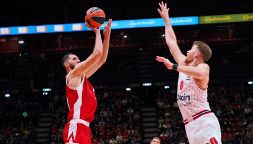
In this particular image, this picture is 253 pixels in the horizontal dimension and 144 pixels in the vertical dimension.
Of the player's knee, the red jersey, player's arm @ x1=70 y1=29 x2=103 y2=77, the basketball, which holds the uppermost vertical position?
the basketball

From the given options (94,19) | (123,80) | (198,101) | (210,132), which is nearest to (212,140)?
(210,132)

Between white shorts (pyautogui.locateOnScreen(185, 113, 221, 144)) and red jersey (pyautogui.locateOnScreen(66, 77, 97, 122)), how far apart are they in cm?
132

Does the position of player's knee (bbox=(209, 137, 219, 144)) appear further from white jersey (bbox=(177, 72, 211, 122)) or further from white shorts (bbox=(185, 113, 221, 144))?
white jersey (bbox=(177, 72, 211, 122))

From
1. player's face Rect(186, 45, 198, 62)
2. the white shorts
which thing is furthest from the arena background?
the white shorts

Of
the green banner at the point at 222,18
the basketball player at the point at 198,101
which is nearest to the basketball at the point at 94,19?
the basketball player at the point at 198,101

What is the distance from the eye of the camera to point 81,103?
16.8 ft

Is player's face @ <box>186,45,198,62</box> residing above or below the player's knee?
above

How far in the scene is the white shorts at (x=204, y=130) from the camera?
511 centimetres

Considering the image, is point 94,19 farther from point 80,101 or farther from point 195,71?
point 195,71

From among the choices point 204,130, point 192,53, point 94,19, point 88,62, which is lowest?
point 204,130

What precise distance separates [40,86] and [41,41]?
3926 millimetres

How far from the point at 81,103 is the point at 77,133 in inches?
15.3

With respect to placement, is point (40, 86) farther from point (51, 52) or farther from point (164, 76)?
point (164, 76)

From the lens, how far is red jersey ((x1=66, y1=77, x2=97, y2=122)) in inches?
201
